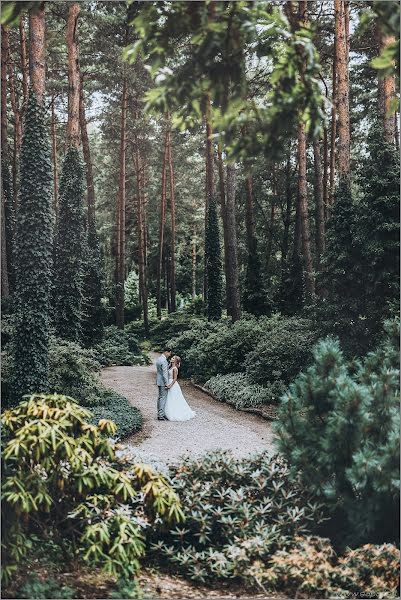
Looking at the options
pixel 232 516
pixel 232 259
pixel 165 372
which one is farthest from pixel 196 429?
pixel 232 259

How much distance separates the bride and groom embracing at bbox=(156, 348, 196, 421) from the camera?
10.7 meters

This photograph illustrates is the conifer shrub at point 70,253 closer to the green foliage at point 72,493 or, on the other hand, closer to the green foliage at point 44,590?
the green foliage at point 72,493

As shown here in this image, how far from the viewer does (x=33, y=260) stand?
9.49m

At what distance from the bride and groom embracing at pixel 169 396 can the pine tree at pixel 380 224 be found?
11.7ft

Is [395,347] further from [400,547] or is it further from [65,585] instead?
[65,585]

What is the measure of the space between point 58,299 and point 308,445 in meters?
9.71

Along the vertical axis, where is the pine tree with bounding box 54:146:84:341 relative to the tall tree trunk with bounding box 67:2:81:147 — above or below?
below

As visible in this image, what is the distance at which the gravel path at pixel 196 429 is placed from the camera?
873 cm

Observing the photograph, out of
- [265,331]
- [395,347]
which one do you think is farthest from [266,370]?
[395,347]

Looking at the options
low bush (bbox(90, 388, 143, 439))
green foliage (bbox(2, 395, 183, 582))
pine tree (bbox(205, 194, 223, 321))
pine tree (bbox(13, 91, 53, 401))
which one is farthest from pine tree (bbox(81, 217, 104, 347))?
green foliage (bbox(2, 395, 183, 582))

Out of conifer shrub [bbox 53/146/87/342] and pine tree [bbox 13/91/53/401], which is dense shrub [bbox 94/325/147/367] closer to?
conifer shrub [bbox 53/146/87/342]

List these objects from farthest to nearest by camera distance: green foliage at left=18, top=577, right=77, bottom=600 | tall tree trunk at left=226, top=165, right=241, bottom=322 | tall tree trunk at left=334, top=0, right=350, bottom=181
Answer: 1. tall tree trunk at left=226, top=165, right=241, bottom=322
2. tall tree trunk at left=334, top=0, right=350, bottom=181
3. green foliage at left=18, top=577, right=77, bottom=600

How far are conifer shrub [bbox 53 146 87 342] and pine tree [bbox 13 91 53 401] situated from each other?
4381 millimetres

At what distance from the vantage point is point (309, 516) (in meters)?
5.36
